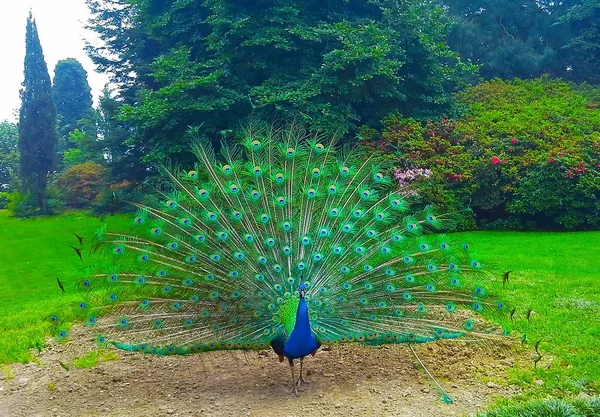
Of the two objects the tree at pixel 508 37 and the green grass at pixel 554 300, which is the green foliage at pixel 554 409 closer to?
the green grass at pixel 554 300

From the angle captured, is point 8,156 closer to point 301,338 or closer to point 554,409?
point 301,338

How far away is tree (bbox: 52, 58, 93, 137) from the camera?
3803 centimetres

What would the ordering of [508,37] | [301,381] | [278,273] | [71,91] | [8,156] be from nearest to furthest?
[278,273] → [301,381] → [508,37] → [8,156] → [71,91]

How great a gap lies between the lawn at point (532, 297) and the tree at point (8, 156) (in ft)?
62.9

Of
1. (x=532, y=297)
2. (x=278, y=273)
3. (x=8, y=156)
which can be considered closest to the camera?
(x=278, y=273)

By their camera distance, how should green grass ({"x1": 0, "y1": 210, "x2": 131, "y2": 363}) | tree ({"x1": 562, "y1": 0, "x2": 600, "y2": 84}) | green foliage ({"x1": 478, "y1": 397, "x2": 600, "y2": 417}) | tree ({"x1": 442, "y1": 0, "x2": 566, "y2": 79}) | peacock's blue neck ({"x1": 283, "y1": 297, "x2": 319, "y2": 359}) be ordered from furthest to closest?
tree ({"x1": 442, "y1": 0, "x2": 566, "y2": 79}) → tree ({"x1": 562, "y1": 0, "x2": 600, "y2": 84}) → green grass ({"x1": 0, "y1": 210, "x2": 131, "y2": 363}) → peacock's blue neck ({"x1": 283, "y1": 297, "x2": 319, "y2": 359}) → green foliage ({"x1": 478, "y1": 397, "x2": 600, "y2": 417})

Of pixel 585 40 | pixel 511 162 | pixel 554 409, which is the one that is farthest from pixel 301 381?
pixel 585 40

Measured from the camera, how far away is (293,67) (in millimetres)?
14617

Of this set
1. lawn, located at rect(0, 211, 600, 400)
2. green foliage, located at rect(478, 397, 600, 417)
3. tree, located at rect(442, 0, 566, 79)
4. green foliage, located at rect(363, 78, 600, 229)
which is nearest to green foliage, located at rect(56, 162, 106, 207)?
lawn, located at rect(0, 211, 600, 400)

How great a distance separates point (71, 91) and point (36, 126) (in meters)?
14.2

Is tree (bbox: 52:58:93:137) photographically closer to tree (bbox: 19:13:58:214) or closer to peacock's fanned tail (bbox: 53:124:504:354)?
tree (bbox: 19:13:58:214)

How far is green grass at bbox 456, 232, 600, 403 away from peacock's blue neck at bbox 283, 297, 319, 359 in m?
1.76

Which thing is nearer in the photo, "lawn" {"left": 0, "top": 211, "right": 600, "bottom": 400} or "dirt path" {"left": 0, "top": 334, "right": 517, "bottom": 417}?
"dirt path" {"left": 0, "top": 334, "right": 517, "bottom": 417}

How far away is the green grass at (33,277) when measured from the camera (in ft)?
22.7
